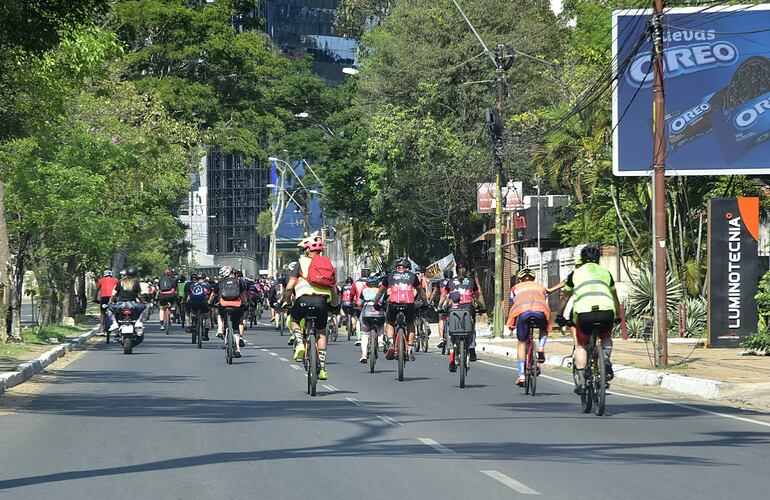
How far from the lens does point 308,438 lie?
1354cm

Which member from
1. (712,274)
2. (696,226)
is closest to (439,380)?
(712,274)

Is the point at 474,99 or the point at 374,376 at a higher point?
the point at 474,99

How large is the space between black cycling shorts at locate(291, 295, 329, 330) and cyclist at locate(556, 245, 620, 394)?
11.9 ft

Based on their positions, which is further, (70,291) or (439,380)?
(70,291)

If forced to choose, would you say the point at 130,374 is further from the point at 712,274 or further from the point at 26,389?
the point at 712,274

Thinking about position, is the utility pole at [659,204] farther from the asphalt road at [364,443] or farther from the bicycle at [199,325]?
the bicycle at [199,325]

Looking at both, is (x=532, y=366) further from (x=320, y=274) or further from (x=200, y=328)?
(x=200, y=328)

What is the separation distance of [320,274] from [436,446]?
6.06m

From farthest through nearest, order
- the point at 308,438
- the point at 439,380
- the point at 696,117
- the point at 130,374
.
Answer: the point at 696,117, the point at 130,374, the point at 439,380, the point at 308,438

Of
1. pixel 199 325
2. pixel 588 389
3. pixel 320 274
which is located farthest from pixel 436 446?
pixel 199 325

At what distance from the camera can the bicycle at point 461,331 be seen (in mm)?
20641

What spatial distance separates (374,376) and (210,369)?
353 cm

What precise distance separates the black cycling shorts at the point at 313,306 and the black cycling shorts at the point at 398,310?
10.4 ft

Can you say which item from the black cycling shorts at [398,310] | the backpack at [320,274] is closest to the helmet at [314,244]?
the backpack at [320,274]
